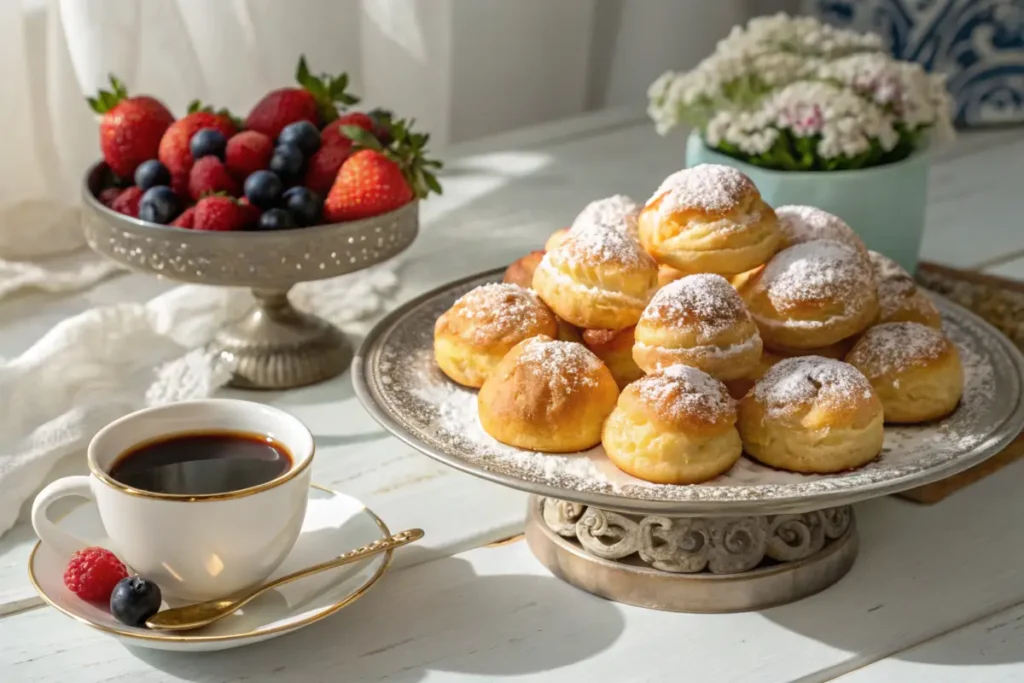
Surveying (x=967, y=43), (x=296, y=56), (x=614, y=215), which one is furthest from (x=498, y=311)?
(x=967, y=43)

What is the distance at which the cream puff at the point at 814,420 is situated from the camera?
31.8 inches

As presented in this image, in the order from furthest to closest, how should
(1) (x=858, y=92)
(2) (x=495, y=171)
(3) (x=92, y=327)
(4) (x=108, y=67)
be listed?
(2) (x=495, y=171)
(4) (x=108, y=67)
(1) (x=858, y=92)
(3) (x=92, y=327)

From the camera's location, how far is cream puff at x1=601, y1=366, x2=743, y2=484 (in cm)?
79

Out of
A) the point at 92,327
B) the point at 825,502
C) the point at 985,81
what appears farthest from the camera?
the point at 985,81

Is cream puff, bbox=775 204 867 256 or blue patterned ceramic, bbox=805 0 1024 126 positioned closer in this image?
cream puff, bbox=775 204 867 256

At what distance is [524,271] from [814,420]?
0.29 metres

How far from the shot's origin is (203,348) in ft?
4.04

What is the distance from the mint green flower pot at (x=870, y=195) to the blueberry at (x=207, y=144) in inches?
20.1

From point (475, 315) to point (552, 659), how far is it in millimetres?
252

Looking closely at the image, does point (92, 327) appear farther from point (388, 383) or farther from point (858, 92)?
point (858, 92)

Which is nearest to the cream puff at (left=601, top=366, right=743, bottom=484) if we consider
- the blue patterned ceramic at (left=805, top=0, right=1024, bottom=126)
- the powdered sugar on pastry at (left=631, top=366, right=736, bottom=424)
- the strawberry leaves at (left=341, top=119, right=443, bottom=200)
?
the powdered sugar on pastry at (left=631, top=366, right=736, bottom=424)

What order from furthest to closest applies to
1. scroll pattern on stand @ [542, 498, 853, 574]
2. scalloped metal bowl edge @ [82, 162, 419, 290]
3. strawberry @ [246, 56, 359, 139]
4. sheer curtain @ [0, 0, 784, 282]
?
sheer curtain @ [0, 0, 784, 282] → strawberry @ [246, 56, 359, 139] → scalloped metal bowl edge @ [82, 162, 419, 290] → scroll pattern on stand @ [542, 498, 853, 574]

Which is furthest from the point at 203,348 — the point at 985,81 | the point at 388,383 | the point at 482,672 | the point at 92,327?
the point at 985,81

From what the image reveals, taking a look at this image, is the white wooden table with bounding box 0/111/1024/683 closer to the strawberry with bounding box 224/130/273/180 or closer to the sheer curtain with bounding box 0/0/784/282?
the strawberry with bounding box 224/130/273/180
